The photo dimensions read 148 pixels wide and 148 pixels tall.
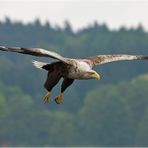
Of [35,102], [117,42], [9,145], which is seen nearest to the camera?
[9,145]

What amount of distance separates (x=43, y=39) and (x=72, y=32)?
977cm

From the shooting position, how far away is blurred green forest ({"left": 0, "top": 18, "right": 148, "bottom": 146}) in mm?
121750

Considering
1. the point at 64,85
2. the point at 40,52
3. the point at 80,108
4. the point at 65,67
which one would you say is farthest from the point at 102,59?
the point at 80,108

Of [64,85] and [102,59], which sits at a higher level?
[102,59]

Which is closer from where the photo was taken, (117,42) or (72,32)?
(117,42)

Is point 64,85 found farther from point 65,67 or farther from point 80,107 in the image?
point 80,107

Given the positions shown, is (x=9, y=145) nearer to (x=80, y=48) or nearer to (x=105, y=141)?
(x=105, y=141)

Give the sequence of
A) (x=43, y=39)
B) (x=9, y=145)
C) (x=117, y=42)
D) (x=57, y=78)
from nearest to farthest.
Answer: (x=57, y=78) → (x=9, y=145) → (x=117, y=42) → (x=43, y=39)

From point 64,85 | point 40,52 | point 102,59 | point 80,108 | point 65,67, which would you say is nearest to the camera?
point 40,52

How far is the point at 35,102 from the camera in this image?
130000 millimetres

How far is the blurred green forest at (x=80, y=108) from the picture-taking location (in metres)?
122

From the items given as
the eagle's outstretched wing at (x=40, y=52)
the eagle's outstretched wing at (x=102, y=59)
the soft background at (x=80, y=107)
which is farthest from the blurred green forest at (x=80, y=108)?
the eagle's outstretched wing at (x=40, y=52)

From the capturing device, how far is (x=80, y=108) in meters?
131

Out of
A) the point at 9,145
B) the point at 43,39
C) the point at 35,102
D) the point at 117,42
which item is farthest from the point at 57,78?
the point at 43,39
